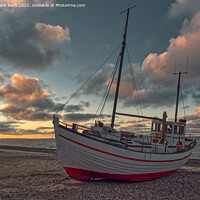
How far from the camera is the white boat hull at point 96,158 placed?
12.4 meters

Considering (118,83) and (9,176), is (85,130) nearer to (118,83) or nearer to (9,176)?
(118,83)

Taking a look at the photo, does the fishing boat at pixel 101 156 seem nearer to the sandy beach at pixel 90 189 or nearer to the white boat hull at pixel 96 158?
the white boat hull at pixel 96 158

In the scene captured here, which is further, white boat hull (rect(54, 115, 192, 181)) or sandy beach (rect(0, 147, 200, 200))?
white boat hull (rect(54, 115, 192, 181))

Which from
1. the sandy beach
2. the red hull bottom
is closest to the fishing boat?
the red hull bottom

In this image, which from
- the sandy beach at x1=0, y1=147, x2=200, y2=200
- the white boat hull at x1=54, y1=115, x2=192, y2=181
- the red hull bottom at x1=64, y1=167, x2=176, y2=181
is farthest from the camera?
the red hull bottom at x1=64, y1=167, x2=176, y2=181

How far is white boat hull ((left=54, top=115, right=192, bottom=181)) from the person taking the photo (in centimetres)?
1238

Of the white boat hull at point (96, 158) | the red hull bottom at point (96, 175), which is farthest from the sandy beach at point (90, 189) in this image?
the white boat hull at point (96, 158)

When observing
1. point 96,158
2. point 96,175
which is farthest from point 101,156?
point 96,175

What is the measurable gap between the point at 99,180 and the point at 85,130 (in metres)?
3.93

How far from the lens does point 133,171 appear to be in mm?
13648

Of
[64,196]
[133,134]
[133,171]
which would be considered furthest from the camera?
[133,134]

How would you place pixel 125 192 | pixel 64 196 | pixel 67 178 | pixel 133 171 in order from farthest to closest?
pixel 67 178, pixel 133 171, pixel 125 192, pixel 64 196

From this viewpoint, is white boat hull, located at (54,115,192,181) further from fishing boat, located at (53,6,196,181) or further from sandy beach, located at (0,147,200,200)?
sandy beach, located at (0,147,200,200)

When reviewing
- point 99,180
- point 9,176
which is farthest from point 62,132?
point 9,176
